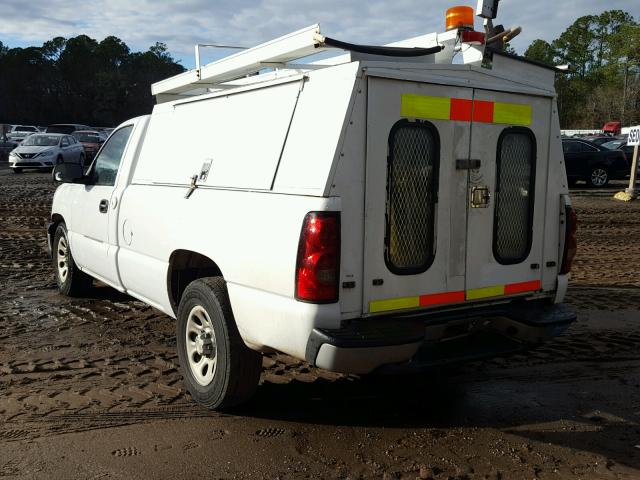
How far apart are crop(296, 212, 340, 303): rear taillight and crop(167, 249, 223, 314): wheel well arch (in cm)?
112

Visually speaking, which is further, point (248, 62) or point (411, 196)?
point (248, 62)

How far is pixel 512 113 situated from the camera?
407 centimetres

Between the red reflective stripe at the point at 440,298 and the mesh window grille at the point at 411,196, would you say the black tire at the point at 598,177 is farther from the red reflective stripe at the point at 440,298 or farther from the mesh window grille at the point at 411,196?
the mesh window grille at the point at 411,196

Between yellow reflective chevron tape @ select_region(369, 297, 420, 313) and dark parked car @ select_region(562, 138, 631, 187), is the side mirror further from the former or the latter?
dark parked car @ select_region(562, 138, 631, 187)

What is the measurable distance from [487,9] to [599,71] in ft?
253

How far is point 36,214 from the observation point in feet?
43.4

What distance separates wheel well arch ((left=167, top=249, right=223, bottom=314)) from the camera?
4.40m

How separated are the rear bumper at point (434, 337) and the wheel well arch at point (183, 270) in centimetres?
128

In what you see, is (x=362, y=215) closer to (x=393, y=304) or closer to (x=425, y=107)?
(x=393, y=304)

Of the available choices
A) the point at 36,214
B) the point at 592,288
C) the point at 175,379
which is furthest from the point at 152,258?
the point at 36,214

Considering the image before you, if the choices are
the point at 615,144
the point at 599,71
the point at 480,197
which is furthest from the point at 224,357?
the point at 599,71

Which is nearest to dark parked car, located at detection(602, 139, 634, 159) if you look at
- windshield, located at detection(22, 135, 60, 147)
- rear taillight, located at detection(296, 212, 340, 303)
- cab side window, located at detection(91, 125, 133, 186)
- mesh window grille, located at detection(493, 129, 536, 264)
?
windshield, located at detection(22, 135, 60, 147)

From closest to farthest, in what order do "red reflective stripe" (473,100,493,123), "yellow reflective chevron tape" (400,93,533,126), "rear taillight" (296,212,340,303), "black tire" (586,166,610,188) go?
1. "rear taillight" (296,212,340,303)
2. "yellow reflective chevron tape" (400,93,533,126)
3. "red reflective stripe" (473,100,493,123)
4. "black tire" (586,166,610,188)

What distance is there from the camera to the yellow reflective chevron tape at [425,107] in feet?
11.9
